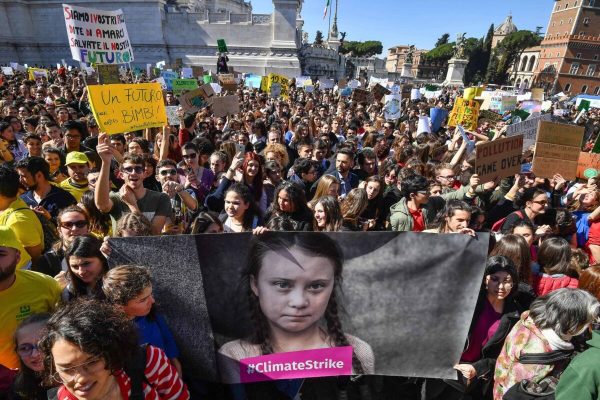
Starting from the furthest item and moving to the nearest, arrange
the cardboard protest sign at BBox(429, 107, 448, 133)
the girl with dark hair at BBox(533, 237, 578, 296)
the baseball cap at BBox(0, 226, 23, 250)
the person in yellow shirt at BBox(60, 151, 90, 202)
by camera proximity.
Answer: the cardboard protest sign at BBox(429, 107, 448, 133) < the person in yellow shirt at BBox(60, 151, 90, 202) < the girl with dark hair at BBox(533, 237, 578, 296) < the baseball cap at BBox(0, 226, 23, 250)

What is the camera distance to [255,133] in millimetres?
8383

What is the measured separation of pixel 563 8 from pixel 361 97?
302 ft

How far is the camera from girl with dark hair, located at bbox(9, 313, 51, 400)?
1996 mm

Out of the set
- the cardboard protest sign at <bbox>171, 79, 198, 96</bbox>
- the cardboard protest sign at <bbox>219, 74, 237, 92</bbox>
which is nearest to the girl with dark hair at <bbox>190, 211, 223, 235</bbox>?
the cardboard protest sign at <bbox>171, 79, 198, 96</bbox>

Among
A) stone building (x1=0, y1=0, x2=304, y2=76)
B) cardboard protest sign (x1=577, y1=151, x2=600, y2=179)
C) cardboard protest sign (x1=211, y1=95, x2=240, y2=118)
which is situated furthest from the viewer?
stone building (x1=0, y1=0, x2=304, y2=76)

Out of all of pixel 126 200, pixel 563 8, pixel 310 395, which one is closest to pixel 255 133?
pixel 126 200

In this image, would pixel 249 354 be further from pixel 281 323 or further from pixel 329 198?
pixel 329 198

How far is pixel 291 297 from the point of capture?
239cm

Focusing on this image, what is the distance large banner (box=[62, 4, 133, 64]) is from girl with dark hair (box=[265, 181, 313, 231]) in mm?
5135

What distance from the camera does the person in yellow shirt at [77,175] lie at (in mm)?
4180

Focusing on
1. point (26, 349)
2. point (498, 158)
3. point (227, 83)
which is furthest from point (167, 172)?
point (227, 83)

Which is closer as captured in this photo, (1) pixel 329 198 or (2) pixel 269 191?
(1) pixel 329 198

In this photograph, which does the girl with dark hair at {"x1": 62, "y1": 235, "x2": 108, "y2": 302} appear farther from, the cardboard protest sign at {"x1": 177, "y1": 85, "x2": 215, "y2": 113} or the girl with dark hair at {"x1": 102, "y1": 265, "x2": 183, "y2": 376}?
the cardboard protest sign at {"x1": 177, "y1": 85, "x2": 215, "y2": 113}

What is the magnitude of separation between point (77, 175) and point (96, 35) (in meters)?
4.03
